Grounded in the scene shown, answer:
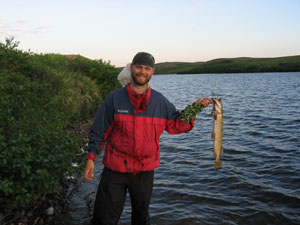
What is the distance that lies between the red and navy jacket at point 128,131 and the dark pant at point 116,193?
124 mm

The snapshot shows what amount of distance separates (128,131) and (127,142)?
0.51 ft

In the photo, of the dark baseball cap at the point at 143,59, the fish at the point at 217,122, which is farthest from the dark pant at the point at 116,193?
the dark baseball cap at the point at 143,59

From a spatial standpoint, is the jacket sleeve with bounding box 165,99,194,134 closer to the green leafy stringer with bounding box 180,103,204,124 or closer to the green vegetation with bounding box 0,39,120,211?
the green leafy stringer with bounding box 180,103,204,124

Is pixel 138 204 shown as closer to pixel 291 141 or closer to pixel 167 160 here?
Answer: pixel 167 160

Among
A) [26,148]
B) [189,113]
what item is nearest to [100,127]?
[189,113]

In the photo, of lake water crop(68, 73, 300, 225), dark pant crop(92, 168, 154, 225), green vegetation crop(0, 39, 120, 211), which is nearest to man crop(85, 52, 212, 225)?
dark pant crop(92, 168, 154, 225)

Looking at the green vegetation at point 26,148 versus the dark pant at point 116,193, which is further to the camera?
the green vegetation at point 26,148

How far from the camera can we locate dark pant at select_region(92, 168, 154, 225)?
3957 mm

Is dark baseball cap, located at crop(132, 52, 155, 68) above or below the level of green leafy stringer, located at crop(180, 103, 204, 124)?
above

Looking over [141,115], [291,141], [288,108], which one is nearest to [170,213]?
[141,115]

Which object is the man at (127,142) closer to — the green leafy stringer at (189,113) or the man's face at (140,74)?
the man's face at (140,74)

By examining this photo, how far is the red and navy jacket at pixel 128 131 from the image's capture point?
3951mm

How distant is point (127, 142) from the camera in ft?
13.0

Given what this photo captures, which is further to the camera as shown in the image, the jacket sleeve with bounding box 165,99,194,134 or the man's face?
the jacket sleeve with bounding box 165,99,194,134
